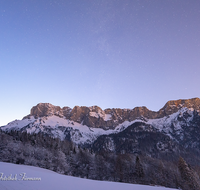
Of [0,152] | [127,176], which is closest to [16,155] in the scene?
[0,152]

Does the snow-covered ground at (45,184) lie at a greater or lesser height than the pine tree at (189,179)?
greater

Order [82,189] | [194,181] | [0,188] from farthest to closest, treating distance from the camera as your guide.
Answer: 1. [194,181]
2. [82,189]
3. [0,188]

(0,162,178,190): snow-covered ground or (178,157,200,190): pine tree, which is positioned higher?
(0,162,178,190): snow-covered ground

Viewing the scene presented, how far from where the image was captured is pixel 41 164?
5881 cm

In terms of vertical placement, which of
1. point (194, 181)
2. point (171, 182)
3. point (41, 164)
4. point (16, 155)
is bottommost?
point (171, 182)

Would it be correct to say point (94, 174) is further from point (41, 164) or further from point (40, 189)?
point (40, 189)

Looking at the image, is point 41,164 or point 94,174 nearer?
point 41,164

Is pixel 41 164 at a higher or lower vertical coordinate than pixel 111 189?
lower

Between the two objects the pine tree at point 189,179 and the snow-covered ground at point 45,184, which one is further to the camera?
the pine tree at point 189,179

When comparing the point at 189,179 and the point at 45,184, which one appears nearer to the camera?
the point at 45,184

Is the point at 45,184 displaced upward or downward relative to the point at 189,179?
upward

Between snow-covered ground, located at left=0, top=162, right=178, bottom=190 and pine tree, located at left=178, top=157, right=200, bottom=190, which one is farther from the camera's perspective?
pine tree, located at left=178, top=157, right=200, bottom=190

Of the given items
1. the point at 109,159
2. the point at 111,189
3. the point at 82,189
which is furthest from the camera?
the point at 109,159

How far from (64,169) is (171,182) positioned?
4533 cm
